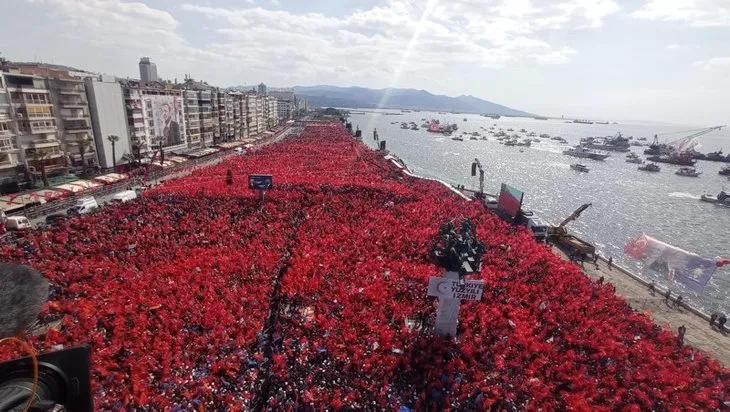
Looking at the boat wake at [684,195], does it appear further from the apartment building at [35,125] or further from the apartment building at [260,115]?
the apartment building at [260,115]

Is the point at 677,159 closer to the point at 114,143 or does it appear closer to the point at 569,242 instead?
the point at 569,242

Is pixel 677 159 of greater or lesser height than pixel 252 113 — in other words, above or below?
below

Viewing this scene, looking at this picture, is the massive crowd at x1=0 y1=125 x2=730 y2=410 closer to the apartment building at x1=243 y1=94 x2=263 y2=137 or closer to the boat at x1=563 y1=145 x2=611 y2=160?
the apartment building at x1=243 y1=94 x2=263 y2=137

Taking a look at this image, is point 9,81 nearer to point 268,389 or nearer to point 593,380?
point 268,389

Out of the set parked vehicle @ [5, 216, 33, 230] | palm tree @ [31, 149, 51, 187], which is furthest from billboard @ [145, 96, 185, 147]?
parked vehicle @ [5, 216, 33, 230]

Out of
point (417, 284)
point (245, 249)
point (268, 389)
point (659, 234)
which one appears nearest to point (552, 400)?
point (417, 284)

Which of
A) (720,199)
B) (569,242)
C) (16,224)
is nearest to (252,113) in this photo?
(16,224)
